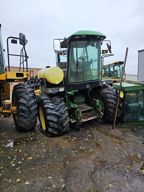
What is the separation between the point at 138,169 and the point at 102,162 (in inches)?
24.3

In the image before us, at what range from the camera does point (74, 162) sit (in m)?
4.34

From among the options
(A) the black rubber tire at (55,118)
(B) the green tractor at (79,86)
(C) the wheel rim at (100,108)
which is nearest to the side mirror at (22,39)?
(B) the green tractor at (79,86)

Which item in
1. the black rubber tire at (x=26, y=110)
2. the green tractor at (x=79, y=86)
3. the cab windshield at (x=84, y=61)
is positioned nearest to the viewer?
the black rubber tire at (x=26, y=110)

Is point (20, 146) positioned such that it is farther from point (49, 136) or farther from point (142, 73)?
point (142, 73)

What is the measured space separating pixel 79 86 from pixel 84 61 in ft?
2.33

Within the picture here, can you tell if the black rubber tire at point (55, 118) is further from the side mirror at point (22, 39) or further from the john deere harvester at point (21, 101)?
the side mirror at point (22, 39)

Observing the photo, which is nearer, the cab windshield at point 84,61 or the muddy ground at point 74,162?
the muddy ground at point 74,162

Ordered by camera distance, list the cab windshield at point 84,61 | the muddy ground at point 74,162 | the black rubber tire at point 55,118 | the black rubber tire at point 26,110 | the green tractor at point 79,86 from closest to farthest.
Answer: the muddy ground at point 74,162
the black rubber tire at point 55,118
the black rubber tire at point 26,110
the green tractor at point 79,86
the cab windshield at point 84,61

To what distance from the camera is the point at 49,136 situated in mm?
5918

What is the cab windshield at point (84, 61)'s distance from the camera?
665 cm

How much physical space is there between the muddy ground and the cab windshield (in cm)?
154

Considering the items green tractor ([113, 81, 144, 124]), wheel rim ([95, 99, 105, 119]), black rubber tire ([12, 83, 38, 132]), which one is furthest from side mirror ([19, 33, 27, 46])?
green tractor ([113, 81, 144, 124])

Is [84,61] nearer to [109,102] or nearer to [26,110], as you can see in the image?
[109,102]

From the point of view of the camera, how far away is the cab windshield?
6648mm
